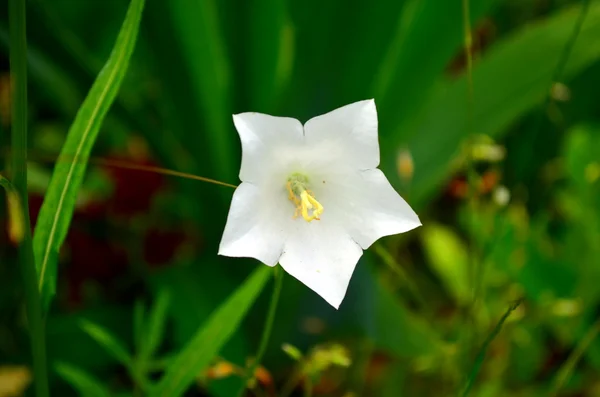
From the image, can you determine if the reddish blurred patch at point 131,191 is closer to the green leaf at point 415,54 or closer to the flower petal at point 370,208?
the green leaf at point 415,54

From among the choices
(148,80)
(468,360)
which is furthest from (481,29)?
(468,360)

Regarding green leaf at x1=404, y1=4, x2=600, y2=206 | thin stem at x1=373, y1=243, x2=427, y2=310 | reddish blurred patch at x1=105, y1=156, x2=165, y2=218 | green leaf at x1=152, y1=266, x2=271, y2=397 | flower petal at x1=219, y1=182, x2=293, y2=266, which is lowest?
green leaf at x1=152, y1=266, x2=271, y2=397

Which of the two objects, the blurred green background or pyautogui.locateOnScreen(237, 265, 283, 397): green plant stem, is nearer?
pyautogui.locateOnScreen(237, 265, 283, 397): green plant stem

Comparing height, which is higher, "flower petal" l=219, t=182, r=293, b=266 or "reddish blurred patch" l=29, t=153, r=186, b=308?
"reddish blurred patch" l=29, t=153, r=186, b=308

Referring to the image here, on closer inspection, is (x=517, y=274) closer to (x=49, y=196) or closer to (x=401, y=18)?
(x=401, y=18)

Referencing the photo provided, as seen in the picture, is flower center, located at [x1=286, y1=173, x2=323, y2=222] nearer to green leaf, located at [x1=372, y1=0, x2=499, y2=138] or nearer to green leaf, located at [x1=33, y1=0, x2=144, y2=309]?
green leaf, located at [x1=33, y1=0, x2=144, y2=309]

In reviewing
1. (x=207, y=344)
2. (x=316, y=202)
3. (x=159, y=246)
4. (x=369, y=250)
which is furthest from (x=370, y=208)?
(x=159, y=246)

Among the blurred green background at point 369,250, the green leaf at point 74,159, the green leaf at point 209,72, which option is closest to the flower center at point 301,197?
the green leaf at point 74,159

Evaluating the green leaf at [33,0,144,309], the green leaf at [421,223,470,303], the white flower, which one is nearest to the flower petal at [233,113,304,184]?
the white flower
